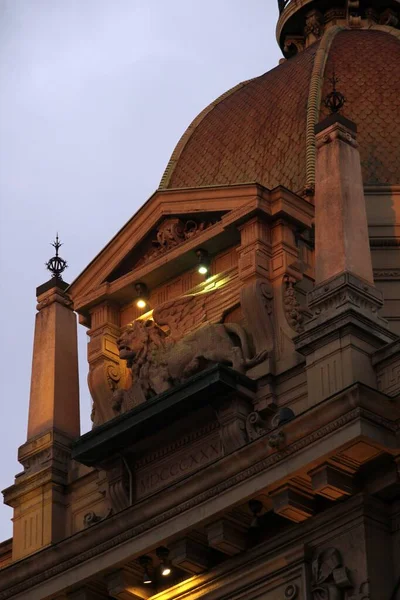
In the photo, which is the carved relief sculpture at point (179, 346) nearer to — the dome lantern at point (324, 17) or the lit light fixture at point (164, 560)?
the lit light fixture at point (164, 560)

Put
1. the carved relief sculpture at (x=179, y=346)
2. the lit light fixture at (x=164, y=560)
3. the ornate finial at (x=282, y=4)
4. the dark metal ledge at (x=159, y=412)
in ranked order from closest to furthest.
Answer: the lit light fixture at (x=164, y=560) → the dark metal ledge at (x=159, y=412) → the carved relief sculpture at (x=179, y=346) → the ornate finial at (x=282, y=4)

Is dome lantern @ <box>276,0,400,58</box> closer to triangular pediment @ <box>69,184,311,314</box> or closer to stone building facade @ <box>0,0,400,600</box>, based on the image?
stone building facade @ <box>0,0,400,600</box>

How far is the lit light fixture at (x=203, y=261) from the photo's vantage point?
35875mm

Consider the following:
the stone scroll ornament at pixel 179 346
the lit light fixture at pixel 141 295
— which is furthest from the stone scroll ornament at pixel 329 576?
the lit light fixture at pixel 141 295

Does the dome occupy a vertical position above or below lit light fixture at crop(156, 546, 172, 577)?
above

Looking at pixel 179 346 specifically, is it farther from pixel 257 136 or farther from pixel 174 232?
pixel 257 136

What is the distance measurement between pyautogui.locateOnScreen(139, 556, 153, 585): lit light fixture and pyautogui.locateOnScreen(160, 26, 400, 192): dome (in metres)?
9.63

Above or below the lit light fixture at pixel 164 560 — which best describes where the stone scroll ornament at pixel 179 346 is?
above

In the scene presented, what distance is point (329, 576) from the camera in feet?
99.8

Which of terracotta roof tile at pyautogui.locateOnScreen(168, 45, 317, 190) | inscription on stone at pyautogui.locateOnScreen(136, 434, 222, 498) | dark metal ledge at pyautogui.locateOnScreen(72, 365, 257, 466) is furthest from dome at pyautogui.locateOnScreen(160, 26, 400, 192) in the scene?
inscription on stone at pyautogui.locateOnScreen(136, 434, 222, 498)

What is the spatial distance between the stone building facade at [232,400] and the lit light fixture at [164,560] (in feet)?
0.10

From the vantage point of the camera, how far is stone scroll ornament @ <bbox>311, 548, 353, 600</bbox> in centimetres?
3017

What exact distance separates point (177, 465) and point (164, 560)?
74.0 inches

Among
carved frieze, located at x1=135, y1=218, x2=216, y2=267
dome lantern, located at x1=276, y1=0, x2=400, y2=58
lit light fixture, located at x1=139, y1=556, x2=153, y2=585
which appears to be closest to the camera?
lit light fixture, located at x1=139, y1=556, x2=153, y2=585
